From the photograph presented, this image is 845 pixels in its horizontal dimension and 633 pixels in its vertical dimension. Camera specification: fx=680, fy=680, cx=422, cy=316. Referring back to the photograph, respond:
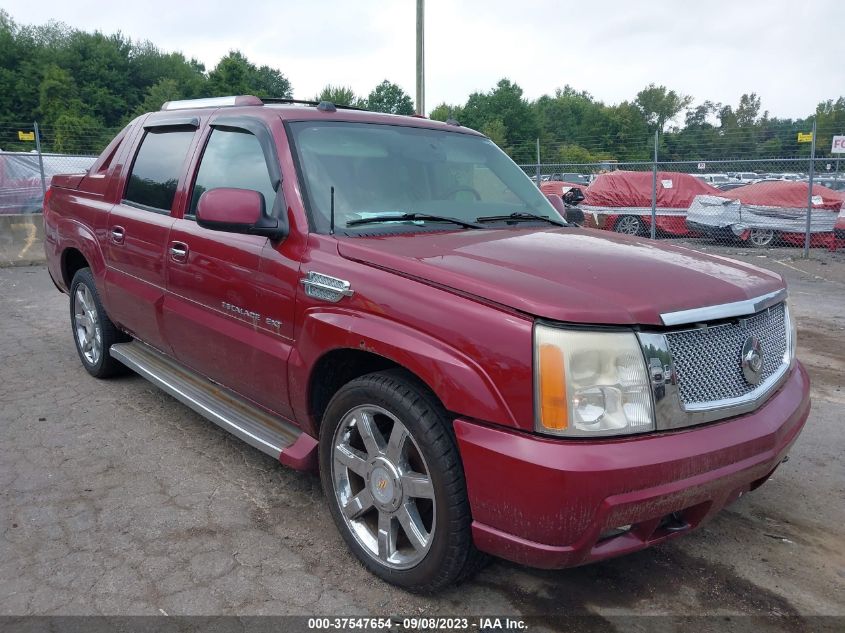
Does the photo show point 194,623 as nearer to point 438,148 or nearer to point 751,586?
point 751,586

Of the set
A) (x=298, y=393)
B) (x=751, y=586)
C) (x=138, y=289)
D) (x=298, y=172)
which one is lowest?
(x=751, y=586)

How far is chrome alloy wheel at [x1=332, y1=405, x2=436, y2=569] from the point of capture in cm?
246

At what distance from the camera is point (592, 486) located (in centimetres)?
201

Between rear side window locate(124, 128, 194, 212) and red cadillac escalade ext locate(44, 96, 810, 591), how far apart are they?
28 mm

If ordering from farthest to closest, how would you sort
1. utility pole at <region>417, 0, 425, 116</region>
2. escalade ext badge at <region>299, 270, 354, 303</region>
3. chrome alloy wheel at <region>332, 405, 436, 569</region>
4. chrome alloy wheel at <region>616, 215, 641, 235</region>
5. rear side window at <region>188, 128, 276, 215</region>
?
chrome alloy wheel at <region>616, 215, 641, 235</region>, utility pole at <region>417, 0, 425, 116</region>, rear side window at <region>188, 128, 276, 215</region>, escalade ext badge at <region>299, 270, 354, 303</region>, chrome alloy wheel at <region>332, 405, 436, 569</region>

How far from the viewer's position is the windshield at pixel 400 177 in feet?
10.0

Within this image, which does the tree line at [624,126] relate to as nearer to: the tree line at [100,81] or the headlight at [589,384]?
the tree line at [100,81]

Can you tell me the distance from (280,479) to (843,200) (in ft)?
44.8

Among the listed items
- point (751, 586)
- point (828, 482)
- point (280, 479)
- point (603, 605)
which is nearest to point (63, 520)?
point (280, 479)

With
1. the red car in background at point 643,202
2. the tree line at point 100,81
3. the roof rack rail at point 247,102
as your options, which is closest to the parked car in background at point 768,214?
the red car in background at point 643,202

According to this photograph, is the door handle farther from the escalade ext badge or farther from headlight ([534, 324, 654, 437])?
headlight ([534, 324, 654, 437])

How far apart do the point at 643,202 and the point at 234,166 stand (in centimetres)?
1302

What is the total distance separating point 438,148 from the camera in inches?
144

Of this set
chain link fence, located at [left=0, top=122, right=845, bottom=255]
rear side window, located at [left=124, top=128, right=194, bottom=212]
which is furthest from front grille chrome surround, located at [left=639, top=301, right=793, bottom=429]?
chain link fence, located at [left=0, top=122, right=845, bottom=255]
